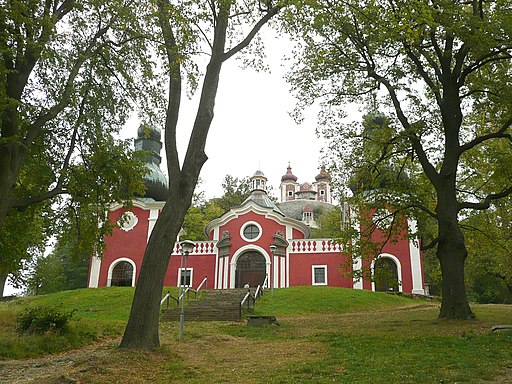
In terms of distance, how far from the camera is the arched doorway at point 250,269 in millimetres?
27234

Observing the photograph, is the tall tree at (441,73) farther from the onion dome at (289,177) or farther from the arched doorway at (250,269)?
the onion dome at (289,177)

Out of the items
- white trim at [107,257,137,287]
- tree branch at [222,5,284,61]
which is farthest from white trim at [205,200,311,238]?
tree branch at [222,5,284,61]

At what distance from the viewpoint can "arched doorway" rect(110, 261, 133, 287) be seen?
28.1 metres

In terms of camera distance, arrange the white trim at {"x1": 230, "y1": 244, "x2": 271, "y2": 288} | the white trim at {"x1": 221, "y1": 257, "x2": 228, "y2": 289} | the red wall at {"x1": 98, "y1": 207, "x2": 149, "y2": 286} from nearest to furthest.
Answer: the white trim at {"x1": 230, "y1": 244, "x2": 271, "y2": 288}, the white trim at {"x1": 221, "y1": 257, "x2": 228, "y2": 289}, the red wall at {"x1": 98, "y1": 207, "x2": 149, "y2": 286}

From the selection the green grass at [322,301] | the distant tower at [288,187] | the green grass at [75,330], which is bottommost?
the green grass at [75,330]

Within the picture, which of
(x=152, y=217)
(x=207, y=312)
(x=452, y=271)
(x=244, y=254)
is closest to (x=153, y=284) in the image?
(x=207, y=312)

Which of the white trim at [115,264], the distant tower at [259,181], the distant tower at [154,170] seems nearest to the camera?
the white trim at [115,264]

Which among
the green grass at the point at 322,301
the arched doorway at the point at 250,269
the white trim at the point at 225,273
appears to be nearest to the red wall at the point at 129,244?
the white trim at the point at 225,273

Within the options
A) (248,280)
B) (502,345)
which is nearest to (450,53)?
(502,345)

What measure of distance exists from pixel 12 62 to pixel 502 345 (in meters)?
11.2

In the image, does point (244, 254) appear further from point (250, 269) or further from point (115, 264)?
point (115, 264)

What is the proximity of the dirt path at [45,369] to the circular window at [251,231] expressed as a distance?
747 inches

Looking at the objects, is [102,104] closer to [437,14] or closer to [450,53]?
[437,14]

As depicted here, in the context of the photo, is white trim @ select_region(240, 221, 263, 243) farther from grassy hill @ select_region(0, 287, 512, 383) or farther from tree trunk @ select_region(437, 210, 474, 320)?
tree trunk @ select_region(437, 210, 474, 320)
